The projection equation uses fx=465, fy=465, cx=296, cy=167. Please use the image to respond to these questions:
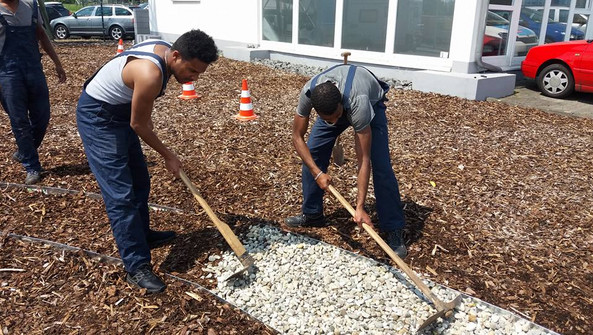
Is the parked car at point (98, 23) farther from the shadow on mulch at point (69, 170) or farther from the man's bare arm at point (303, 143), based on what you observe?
the man's bare arm at point (303, 143)

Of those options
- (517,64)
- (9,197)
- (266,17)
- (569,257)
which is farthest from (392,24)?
(9,197)

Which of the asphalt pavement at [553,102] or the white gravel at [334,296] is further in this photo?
the asphalt pavement at [553,102]

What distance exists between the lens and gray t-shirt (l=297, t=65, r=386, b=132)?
9.69 ft

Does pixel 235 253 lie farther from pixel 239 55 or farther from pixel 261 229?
pixel 239 55

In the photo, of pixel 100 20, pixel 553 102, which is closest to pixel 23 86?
pixel 553 102

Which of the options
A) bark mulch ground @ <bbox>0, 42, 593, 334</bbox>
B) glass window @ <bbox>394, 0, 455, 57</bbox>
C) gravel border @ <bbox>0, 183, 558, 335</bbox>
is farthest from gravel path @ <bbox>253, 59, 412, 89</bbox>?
gravel border @ <bbox>0, 183, 558, 335</bbox>

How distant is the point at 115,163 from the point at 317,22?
28.5 ft

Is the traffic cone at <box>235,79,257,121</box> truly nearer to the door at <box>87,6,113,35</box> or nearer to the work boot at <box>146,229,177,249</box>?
the work boot at <box>146,229,177,249</box>

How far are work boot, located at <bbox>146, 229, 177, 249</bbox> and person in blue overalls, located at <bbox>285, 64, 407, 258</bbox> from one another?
37.4 inches

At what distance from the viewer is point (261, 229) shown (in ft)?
12.3

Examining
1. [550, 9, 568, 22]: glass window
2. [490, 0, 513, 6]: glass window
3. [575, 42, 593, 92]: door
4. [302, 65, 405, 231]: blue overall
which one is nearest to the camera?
[302, 65, 405, 231]: blue overall

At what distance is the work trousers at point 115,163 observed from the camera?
291 cm

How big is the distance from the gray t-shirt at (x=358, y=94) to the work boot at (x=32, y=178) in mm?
3038

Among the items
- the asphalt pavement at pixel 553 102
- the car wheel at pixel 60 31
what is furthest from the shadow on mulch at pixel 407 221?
the car wheel at pixel 60 31
